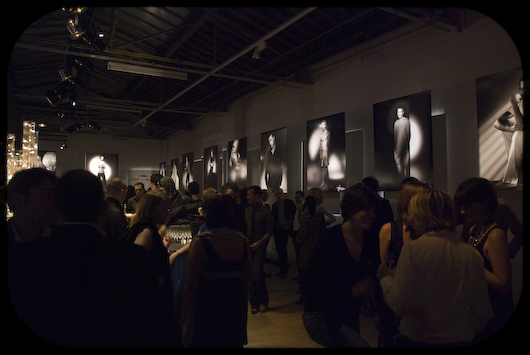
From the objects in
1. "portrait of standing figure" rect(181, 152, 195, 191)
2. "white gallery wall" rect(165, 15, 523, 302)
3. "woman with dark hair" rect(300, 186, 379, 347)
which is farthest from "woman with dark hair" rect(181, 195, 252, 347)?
"portrait of standing figure" rect(181, 152, 195, 191)

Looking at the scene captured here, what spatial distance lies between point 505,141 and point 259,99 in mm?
6420

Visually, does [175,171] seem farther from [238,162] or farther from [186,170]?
[238,162]

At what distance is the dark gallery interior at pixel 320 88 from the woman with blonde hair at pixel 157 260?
1.17 m

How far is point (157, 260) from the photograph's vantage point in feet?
7.09

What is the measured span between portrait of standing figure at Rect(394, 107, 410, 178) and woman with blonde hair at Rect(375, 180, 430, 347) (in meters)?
3.15

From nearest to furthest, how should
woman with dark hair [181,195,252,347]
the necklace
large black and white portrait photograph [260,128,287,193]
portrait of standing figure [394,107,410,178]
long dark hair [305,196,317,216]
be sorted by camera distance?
the necklace → woman with dark hair [181,195,252,347] → long dark hair [305,196,317,216] → portrait of standing figure [394,107,410,178] → large black and white portrait photograph [260,128,287,193]

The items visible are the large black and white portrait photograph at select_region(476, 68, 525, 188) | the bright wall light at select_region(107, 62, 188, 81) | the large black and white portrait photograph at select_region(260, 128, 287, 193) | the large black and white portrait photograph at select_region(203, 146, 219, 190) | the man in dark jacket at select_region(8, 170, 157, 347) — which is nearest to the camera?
the man in dark jacket at select_region(8, 170, 157, 347)

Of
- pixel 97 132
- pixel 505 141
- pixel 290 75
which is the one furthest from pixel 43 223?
pixel 97 132

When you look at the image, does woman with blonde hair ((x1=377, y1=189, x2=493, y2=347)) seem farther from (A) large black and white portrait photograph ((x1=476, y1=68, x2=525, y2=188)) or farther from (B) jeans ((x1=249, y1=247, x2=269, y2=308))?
(A) large black and white portrait photograph ((x1=476, y1=68, x2=525, y2=188))

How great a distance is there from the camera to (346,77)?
22.4 feet

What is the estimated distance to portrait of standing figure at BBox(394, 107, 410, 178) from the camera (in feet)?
17.7

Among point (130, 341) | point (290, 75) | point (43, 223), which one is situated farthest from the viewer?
point (290, 75)

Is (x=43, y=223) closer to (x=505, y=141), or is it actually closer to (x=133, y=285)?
(x=133, y=285)

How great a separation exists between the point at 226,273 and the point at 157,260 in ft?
1.43
